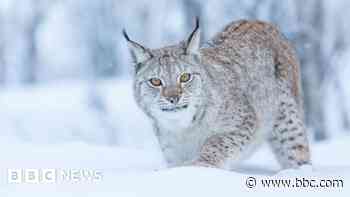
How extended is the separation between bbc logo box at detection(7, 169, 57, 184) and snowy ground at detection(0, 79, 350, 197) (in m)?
0.09

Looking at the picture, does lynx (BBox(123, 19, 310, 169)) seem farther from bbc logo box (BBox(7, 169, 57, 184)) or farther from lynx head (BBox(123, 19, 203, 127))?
bbc logo box (BBox(7, 169, 57, 184))

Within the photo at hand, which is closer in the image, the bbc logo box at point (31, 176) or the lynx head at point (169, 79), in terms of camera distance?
the bbc logo box at point (31, 176)

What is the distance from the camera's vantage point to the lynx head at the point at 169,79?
679cm

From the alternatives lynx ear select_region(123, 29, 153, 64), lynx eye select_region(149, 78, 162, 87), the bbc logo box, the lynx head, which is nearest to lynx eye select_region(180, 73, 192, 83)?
the lynx head

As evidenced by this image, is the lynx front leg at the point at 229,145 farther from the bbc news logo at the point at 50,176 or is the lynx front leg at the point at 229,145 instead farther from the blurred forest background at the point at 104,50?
the blurred forest background at the point at 104,50

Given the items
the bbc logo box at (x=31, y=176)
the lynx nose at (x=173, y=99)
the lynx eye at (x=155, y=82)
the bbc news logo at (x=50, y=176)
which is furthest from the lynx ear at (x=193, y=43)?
the bbc logo box at (x=31, y=176)

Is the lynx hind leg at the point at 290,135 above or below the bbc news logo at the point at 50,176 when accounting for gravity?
above

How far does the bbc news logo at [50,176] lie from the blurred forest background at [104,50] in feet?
13.7

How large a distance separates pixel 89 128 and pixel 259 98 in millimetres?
4523

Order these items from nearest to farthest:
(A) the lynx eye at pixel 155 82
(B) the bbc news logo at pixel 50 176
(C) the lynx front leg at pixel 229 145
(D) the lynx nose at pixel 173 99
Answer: (B) the bbc news logo at pixel 50 176 → (D) the lynx nose at pixel 173 99 → (A) the lynx eye at pixel 155 82 → (C) the lynx front leg at pixel 229 145

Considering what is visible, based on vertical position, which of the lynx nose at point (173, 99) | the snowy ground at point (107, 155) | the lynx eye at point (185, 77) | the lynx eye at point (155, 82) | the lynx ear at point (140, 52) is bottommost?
the snowy ground at point (107, 155)

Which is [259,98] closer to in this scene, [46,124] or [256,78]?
[256,78]

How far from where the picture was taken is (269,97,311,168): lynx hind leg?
25.4ft

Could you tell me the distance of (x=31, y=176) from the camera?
6453 millimetres
